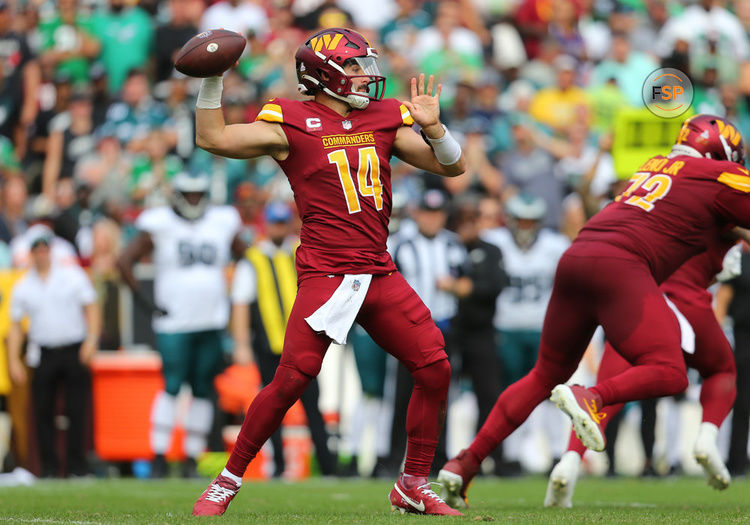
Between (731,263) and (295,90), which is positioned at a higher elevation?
(295,90)

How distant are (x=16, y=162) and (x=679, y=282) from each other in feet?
30.2

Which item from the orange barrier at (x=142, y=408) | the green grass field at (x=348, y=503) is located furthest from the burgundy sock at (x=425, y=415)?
the orange barrier at (x=142, y=408)

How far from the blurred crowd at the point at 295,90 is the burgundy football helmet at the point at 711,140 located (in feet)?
17.0

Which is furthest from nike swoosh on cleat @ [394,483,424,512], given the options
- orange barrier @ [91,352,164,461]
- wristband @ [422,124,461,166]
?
orange barrier @ [91,352,164,461]

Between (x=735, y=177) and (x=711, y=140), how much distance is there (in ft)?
1.15

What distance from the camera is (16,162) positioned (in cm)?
1519

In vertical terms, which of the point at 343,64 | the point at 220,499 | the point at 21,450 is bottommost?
the point at 21,450

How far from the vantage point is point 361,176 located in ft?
21.7

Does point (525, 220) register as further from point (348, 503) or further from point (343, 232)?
point (343, 232)

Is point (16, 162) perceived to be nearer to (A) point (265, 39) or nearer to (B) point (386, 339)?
(A) point (265, 39)

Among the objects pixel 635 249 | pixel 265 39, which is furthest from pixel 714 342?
pixel 265 39

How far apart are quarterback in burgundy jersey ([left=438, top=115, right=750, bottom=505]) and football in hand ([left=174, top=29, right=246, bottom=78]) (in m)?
2.05

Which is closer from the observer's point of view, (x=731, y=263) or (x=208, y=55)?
(x=208, y=55)

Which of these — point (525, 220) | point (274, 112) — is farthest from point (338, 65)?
point (525, 220)
